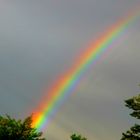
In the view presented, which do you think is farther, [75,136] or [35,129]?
[75,136]

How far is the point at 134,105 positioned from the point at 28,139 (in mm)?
11124

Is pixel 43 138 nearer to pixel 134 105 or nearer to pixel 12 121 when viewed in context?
pixel 12 121

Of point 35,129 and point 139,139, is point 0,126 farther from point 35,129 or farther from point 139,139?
point 139,139

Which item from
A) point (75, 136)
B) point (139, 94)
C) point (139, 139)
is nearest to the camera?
point (139, 139)

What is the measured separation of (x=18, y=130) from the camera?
39125mm

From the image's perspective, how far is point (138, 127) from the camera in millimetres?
38719

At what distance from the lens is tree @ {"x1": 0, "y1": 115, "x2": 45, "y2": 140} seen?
127 ft

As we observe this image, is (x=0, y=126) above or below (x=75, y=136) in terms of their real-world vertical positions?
below

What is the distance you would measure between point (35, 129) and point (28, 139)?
1.33m

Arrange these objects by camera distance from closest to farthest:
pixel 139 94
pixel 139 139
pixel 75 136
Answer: pixel 139 139 → pixel 139 94 → pixel 75 136

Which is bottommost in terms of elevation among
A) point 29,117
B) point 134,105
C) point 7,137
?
point 7,137

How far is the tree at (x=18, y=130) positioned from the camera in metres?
38.7

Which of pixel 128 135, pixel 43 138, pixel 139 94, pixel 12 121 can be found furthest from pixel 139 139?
pixel 12 121

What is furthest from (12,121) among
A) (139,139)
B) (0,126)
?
(139,139)
